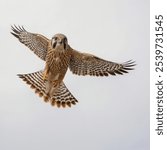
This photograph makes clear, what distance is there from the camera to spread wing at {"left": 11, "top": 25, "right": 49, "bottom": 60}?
1423cm

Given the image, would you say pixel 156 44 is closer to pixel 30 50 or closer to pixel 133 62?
pixel 133 62

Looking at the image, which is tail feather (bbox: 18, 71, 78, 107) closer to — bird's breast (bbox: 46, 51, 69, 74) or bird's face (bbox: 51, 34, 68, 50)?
bird's breast (bbox: 46, 51, 69, 74)

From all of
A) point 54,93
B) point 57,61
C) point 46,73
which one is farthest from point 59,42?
point 54,93

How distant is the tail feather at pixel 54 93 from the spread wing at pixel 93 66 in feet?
1.54

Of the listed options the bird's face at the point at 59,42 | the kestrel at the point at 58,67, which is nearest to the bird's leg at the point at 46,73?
the kestrel at the point at 58,67

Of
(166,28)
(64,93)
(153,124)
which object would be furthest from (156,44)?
(64,93)

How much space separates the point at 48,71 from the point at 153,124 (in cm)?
230

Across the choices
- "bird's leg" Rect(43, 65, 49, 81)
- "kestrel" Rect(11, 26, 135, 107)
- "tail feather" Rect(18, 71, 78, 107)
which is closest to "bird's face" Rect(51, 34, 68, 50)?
"kestrel" Rect(11, 26, 135, 107)

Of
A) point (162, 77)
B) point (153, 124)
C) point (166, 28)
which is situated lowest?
point (153, 124)

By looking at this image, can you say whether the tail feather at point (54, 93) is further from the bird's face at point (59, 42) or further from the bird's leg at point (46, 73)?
the bird's face at point (59, 42)

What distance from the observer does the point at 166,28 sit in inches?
522

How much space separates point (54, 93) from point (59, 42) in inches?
57.9

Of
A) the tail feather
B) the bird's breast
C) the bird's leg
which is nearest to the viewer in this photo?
the bird's breast

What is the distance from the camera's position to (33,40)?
47.5 feet
